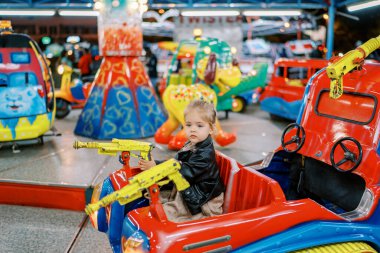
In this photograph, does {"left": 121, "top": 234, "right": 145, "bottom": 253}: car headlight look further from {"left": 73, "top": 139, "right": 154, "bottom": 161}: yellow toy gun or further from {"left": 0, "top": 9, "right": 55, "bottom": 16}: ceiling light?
{"left": 0, "top": 9, "right": 55, "bottom": 16}: ceiling light

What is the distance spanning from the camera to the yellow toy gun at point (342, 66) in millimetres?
1979

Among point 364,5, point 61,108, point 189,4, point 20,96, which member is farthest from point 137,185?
point 189,4

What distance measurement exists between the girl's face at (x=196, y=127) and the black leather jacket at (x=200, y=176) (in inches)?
1.9

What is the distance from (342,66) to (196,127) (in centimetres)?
80

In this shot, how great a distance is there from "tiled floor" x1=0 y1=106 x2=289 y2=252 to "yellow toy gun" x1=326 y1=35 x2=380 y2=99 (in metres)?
1.83

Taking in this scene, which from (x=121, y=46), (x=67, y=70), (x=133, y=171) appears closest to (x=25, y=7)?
(x=67, y=70)

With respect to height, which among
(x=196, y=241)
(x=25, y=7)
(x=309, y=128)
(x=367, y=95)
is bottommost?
(x=196, y=241)

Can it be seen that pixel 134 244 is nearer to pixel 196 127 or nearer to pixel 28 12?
pixel 196 127

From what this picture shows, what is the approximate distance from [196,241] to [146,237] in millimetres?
206

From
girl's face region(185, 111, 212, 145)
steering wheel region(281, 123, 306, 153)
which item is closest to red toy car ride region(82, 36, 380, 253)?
steering wheel region(281, 123, 306, 153)

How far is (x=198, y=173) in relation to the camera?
2.07 meters

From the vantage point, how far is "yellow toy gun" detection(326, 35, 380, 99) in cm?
198

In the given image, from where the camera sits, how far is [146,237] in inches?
63.9

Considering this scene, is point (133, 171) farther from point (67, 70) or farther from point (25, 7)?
point (25, 7)
